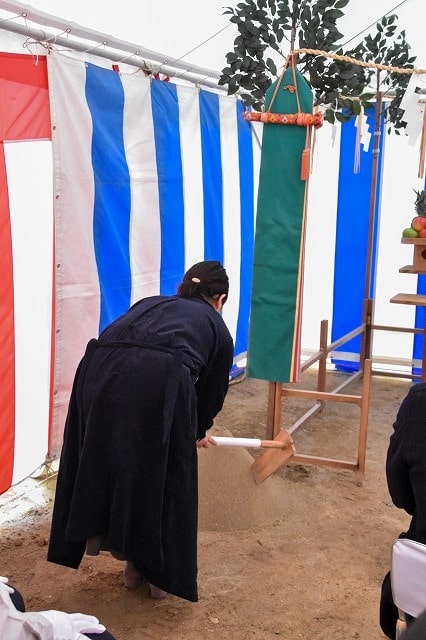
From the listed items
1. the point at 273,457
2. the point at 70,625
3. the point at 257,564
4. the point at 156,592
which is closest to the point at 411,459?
the point at 70,625

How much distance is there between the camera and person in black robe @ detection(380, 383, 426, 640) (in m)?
1.71

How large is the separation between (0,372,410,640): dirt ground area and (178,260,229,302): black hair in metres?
0.93

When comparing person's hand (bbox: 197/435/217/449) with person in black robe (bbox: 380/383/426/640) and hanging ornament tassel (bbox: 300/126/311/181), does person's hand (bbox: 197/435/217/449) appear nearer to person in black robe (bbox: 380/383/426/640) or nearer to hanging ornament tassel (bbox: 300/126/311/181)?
person in black robe (bbox: 380/383/426/640)

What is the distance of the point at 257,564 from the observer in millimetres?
2949

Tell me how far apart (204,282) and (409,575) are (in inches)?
53.2

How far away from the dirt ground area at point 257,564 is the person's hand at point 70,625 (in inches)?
33.8

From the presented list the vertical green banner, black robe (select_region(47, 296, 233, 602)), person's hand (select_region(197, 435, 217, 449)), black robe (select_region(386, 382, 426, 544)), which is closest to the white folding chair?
black robe (select_region(386, 382, 426, 544))

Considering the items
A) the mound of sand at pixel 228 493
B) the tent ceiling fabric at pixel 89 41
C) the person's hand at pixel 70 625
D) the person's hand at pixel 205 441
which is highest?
the tent ceiling fabric at pixel 89 41

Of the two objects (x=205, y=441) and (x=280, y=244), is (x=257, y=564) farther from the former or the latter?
(x=280, y=244)

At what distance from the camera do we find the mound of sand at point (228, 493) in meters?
3.23

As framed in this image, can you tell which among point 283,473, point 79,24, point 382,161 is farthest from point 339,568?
point 382,161

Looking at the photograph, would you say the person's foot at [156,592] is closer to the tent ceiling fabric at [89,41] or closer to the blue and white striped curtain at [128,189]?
the blue and white striped curtain at [128,189]

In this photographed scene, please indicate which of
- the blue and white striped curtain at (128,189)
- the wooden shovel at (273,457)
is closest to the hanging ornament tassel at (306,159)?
the blue and white striped curtain at (128,189)

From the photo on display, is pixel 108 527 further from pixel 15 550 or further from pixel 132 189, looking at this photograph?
pixel 132 189
